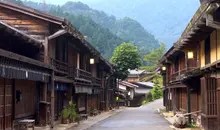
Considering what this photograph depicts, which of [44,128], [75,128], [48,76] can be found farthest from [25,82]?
[75,128]

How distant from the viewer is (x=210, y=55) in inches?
785

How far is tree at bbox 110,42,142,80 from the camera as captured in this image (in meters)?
67.3

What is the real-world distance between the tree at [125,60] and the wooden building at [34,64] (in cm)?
3489

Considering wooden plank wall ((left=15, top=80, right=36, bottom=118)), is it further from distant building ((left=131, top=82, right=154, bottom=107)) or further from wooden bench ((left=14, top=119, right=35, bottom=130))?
distant building ((left=131, top=82, right=154, bottom=107))

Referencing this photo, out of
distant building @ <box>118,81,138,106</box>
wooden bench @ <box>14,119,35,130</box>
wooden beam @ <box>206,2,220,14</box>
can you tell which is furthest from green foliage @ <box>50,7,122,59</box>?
wooden beam @ <box>206,2,220,14</box>

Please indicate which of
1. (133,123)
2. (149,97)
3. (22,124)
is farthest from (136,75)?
(22,124)

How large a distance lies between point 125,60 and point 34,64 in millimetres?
51240

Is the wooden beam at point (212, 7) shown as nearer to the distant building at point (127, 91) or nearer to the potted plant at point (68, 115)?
the potted plant at point (68, 115)

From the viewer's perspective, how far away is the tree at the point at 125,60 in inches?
2650

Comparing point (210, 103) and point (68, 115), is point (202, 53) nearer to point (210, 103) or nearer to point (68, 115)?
point (210, 103)

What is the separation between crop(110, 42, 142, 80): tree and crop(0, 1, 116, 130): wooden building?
114 feet

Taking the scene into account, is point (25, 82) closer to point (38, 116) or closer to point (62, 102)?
point (38, 116)

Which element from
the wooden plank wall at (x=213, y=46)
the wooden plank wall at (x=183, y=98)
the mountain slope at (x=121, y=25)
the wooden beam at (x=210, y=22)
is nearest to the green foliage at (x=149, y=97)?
the wooden plank wall at (x=183, y=98)

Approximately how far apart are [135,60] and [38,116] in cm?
4704
